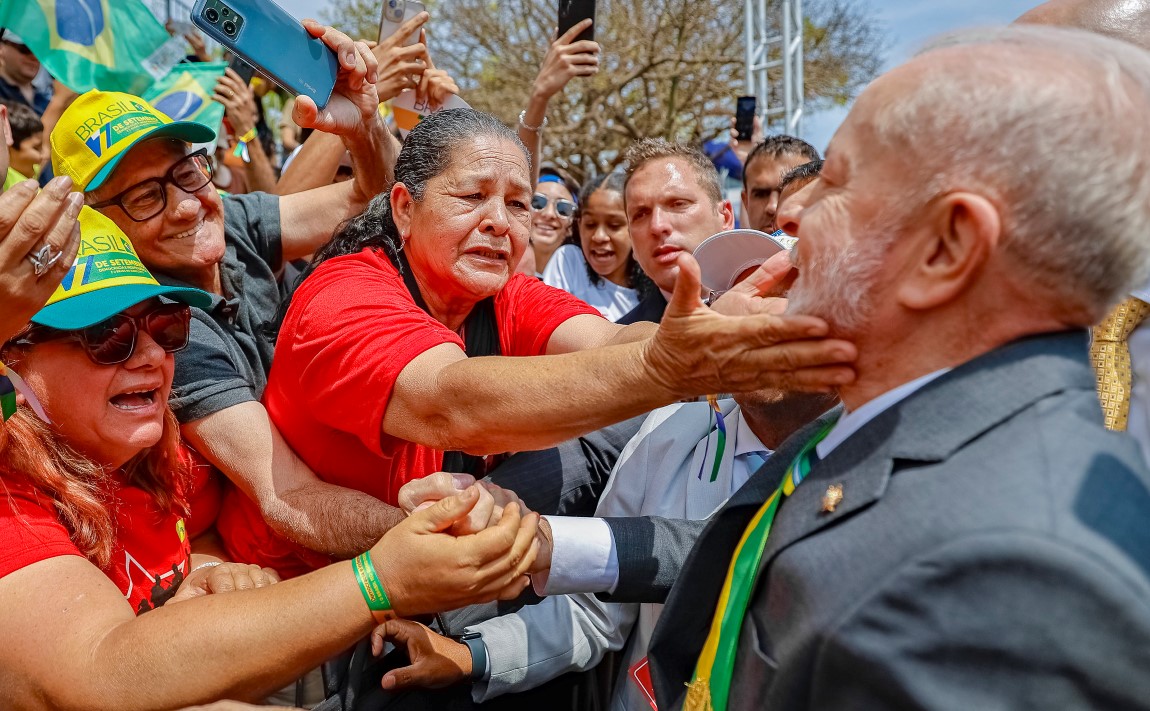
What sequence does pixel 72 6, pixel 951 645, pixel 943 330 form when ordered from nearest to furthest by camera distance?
pixel 951 645, pixel 943 330, pixel 72 6

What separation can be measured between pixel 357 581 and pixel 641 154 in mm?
3046

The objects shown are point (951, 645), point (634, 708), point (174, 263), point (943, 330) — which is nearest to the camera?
point (951, 645)

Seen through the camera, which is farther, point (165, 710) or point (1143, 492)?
point (165, 710)

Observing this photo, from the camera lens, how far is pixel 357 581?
187 cm

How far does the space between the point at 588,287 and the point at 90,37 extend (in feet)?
10.8

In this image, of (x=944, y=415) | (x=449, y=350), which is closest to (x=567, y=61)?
(x=449, y=350)

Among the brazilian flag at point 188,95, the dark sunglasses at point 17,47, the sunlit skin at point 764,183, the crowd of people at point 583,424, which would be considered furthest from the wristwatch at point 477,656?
the dark sunglasses at point 17,47

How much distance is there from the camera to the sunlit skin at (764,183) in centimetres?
491

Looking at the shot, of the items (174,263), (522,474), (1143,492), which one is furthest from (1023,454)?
(174,263)

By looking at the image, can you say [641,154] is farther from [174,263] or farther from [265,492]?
[265,492]

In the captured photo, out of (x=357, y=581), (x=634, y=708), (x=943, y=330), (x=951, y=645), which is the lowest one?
(x=634, y=708)

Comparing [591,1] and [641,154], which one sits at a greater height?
[591,1]

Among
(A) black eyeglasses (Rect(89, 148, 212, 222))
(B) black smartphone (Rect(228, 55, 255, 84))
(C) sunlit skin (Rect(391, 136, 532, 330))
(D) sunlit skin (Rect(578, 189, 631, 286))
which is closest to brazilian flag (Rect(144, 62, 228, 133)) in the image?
(B) black smartphone (Rect(228, 55, 255, 84))

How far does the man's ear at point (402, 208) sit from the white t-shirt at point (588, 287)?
10.0 feet
